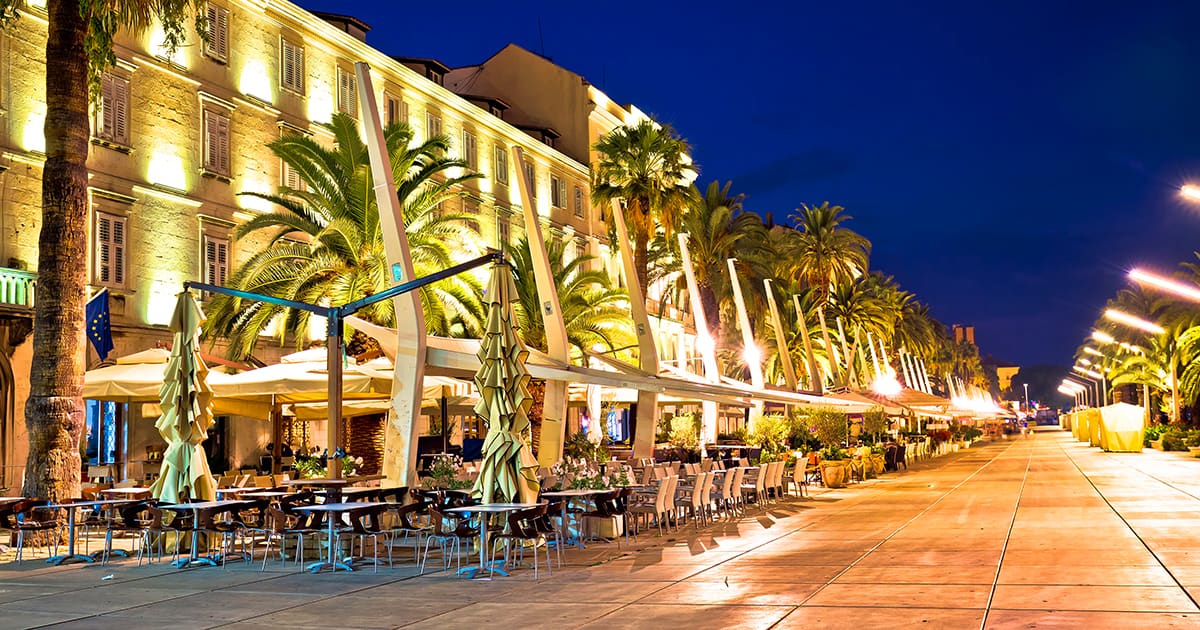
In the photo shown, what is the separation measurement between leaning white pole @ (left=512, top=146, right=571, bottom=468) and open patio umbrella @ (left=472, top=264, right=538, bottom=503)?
20.4 ft

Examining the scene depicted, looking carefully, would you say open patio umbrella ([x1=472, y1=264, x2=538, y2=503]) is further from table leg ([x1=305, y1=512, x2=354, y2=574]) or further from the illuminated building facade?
the illuminated building facade

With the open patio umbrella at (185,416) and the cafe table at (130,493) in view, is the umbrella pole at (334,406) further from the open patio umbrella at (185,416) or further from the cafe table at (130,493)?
the cafe table at (130,493)

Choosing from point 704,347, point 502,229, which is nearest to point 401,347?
point 704,347

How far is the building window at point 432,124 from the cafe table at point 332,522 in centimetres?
2976

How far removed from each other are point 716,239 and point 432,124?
692 inches

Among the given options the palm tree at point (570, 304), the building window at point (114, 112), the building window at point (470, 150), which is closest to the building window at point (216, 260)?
the building window at point (114, 112)

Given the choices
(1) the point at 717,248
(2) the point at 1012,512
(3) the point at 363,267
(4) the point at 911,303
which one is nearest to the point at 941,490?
(2) the point at 1012,512

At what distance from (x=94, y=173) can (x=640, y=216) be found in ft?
62.3

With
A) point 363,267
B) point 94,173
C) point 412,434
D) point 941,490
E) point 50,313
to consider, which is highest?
point 94,173

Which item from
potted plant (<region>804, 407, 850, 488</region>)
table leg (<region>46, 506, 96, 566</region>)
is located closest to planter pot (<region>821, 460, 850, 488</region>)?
potted plant (<region>804, 407, 850, 488</region>)

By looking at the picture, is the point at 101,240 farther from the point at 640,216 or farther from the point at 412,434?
the point at 640,216

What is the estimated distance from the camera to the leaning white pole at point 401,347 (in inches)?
715

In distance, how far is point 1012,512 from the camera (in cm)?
2161

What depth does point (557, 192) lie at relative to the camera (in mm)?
55438
